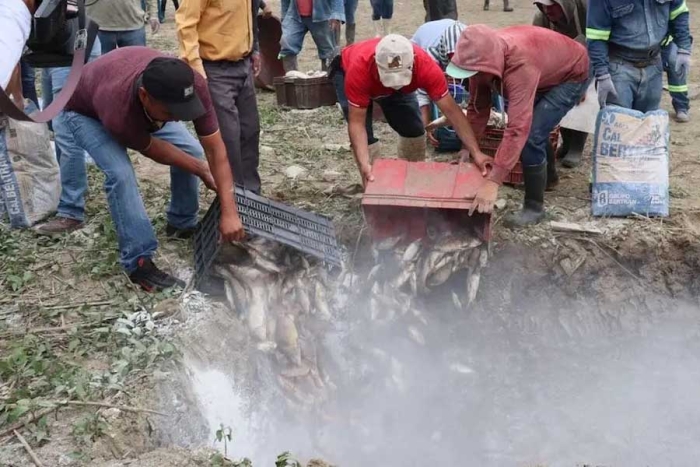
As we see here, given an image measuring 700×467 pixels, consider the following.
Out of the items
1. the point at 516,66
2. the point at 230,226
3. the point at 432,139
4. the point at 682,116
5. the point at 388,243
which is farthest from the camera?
the point at 682,116

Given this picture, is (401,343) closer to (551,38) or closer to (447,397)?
(447,397)

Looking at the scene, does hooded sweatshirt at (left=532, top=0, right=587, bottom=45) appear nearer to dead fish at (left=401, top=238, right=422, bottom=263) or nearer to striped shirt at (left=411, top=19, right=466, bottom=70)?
striped shirt at (left=411, top=19, right=466, bottom=70)

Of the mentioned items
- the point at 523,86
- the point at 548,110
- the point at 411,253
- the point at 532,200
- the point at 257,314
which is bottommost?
the point at 257,314

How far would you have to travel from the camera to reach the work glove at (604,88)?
5164mm

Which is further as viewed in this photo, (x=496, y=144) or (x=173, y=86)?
(x=496, y=144)

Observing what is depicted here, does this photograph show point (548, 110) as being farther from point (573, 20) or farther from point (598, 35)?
point (573, 20)

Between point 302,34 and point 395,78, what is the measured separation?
164 inches

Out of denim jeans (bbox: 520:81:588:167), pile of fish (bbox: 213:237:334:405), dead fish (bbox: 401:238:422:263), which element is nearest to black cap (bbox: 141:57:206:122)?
pile of fish (bbox: 213:237:334:405)

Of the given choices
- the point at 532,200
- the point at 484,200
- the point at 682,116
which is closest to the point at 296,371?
the point at 484,200

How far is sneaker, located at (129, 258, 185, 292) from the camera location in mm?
4281

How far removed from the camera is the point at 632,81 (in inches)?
208

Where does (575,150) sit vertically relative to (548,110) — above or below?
below

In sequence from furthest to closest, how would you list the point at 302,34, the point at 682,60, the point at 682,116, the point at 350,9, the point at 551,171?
the point at 350,9 < the point at 302,34 < the point at 682,116 < the point at 551,171 < the point at 682,60

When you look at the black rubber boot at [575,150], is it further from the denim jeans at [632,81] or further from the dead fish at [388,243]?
the dead fish at [388,243]
